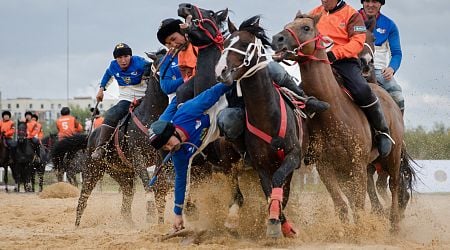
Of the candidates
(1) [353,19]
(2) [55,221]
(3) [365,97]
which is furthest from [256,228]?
(2) [55,221]

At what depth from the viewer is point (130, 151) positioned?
10992mm

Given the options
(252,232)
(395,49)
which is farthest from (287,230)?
(395,49)

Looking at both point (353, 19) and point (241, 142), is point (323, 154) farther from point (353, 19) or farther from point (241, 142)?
point (353, 19)

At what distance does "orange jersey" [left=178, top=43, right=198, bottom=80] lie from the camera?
9406 mm

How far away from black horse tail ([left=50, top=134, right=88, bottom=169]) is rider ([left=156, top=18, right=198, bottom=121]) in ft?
13.0

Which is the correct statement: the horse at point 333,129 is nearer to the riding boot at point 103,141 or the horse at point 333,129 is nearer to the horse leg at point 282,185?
the horse leg at point 282,185

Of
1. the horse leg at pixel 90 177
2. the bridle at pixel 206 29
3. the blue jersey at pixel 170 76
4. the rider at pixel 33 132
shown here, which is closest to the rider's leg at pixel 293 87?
the bridle at pixel 206 29

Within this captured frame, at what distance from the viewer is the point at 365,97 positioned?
8.61 meters

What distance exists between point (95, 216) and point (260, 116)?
5670mm

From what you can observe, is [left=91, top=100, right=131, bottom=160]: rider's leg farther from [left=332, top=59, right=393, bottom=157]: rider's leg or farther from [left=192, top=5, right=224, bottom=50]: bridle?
[left=332, top=59, right=393, bottom=157]: rider's leg

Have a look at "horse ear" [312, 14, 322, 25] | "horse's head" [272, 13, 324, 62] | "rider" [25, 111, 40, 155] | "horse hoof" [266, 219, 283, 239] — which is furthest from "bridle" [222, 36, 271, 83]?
"rider" [25, 111, 40, 155]

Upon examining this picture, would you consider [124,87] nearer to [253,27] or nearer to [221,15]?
[221,15]

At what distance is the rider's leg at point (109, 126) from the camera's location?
11266 millimetres

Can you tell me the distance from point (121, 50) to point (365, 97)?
13.0ft
